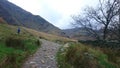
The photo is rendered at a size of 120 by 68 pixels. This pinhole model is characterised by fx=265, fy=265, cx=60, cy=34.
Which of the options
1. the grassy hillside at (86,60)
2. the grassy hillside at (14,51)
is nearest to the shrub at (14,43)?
the grassy hillside at (14,51)

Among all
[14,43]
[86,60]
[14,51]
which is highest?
[14,43]

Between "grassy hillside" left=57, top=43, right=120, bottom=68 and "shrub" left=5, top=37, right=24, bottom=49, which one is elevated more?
"shrub" left=5, top=37, right=24, bottom=49

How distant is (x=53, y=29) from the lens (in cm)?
17288

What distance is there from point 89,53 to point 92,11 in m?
23.7

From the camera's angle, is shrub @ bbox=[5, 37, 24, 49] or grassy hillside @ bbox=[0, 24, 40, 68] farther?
shrub @ bbox=[5, 37, 24, 49]

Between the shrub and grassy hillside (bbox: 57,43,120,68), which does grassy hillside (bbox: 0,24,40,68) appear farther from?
grassy hillside (bbox: 57,43,120,68)

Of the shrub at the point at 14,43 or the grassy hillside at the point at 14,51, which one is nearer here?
the grassy hillside at the point at 14,51

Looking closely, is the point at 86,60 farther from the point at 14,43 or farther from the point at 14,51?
the point at 14,43

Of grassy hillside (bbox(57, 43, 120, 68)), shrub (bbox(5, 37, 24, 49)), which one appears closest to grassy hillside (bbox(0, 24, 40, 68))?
shrub (bbox(5, 37, 24, 49))

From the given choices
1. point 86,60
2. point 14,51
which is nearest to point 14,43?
point 14,51

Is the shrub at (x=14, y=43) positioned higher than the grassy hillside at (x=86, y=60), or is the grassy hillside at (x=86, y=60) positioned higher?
the shrub at (x=14, y=43)

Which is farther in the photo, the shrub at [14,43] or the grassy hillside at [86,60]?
the shrub at [14,43]

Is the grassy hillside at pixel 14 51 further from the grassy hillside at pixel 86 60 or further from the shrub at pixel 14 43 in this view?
the grassy hillside at pixel 86 60

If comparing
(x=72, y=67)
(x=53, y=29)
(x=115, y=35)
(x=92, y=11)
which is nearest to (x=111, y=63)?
(x=72, y=67)
